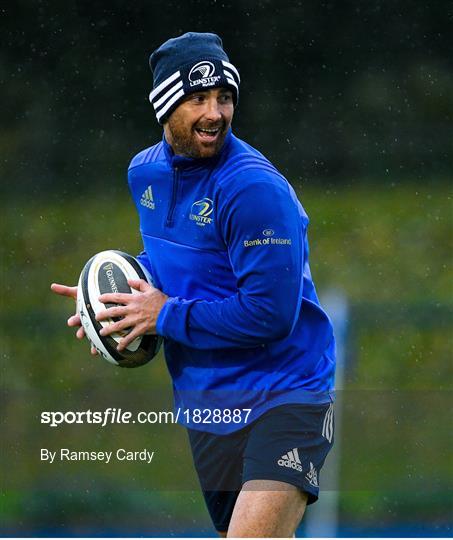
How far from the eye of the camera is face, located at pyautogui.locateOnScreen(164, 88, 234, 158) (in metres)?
2.98

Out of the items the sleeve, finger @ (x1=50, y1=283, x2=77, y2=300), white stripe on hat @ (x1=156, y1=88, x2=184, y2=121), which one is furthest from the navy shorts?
white stripe on hat @ (x1=156, y1=88, x2=184, y2=121)

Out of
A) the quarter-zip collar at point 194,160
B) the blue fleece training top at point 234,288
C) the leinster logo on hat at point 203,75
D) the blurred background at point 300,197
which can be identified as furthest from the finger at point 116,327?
the blurred background at point 300,197

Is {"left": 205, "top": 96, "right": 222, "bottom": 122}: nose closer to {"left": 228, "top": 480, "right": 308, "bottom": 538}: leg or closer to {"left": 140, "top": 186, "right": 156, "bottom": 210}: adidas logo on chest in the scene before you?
{"left": 140, "top": 186, "right": 156, "bottom": 210}: adidas logo on chest

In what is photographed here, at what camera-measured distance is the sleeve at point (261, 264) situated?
2.84 meters

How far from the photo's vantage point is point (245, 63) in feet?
34.5

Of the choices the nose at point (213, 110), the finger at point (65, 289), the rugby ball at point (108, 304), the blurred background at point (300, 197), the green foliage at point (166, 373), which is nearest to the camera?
the nose at point (213, 110)

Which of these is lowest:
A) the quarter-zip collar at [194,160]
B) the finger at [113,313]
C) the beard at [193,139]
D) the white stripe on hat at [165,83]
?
the finger at [113,313]

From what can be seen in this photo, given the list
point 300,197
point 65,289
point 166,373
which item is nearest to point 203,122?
point 65,289

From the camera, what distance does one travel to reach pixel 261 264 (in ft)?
9.32

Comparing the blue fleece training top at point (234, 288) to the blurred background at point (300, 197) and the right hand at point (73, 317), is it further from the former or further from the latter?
the blurred background at point (300, 197)

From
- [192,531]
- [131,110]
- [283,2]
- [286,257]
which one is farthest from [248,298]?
[283,2]

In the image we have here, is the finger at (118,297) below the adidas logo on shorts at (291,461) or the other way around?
the other way around

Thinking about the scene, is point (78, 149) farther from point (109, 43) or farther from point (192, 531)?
point (192, 531)

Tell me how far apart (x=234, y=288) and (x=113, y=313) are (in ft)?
1.17
